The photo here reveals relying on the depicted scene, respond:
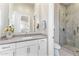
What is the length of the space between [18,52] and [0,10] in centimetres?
61

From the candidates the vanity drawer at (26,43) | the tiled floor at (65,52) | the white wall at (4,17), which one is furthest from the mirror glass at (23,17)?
the tiled floor at (65,52)

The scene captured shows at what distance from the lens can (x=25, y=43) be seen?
1.90 meters

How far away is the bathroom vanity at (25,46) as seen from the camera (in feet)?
5.98

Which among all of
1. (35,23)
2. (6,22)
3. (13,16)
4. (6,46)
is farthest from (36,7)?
(6,46)

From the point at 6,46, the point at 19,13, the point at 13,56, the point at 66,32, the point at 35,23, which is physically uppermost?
the point at 19,13

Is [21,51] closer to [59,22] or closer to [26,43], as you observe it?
[26,43]

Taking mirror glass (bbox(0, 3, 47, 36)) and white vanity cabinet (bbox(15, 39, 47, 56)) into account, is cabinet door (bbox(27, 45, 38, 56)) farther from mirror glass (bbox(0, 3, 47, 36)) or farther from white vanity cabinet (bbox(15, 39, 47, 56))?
mirror glass (bbox(0, 3, 47, 36))

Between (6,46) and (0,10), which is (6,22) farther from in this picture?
(6,46)

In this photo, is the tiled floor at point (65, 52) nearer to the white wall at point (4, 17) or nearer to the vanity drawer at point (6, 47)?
the vanity drawer at point (6, 47)

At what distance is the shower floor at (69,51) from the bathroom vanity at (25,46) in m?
0.25

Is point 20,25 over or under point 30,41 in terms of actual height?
over

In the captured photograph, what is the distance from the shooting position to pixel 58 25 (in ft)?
6.28

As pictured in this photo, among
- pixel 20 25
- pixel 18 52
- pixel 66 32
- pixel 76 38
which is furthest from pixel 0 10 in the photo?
pixel 76 38

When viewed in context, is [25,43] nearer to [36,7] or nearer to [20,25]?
[20,25]
